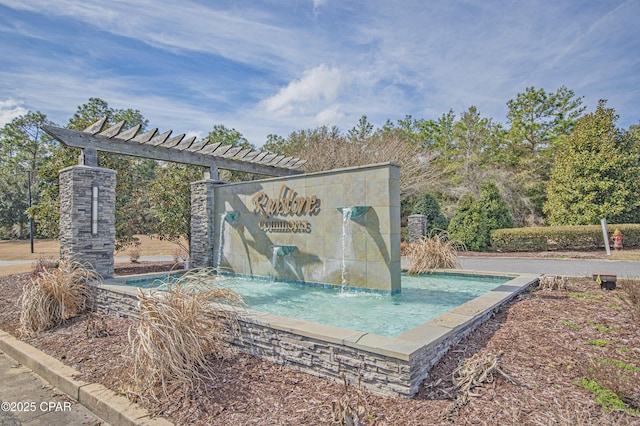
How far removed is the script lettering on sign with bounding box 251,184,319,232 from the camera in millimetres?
7996

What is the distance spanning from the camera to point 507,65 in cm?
1340

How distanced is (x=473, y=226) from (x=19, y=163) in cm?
4203

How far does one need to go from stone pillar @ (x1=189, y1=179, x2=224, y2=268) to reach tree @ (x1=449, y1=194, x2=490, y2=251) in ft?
34.6

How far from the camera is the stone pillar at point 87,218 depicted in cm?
741

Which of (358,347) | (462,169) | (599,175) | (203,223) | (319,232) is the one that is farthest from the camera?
(462,169)

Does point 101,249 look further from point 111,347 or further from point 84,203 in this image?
point 111,347

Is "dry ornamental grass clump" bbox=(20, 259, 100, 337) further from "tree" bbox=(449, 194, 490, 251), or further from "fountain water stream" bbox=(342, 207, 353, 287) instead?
"tree" bbox=(449, 194, 490, 251)

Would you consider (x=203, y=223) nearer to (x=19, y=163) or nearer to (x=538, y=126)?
(x=538, y=126)

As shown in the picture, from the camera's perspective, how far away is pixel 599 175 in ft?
50.4

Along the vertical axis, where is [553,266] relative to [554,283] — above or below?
below

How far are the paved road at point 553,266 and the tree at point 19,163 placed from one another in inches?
1299

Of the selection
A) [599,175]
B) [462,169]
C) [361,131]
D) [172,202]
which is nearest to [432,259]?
[172,202]

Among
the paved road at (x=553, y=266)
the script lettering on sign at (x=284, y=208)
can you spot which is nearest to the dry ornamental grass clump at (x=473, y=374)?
the script lettering on sign at (x=284, y=208)

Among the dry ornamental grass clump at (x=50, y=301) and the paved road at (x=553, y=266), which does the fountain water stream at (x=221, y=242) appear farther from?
the paved road at (x=553, y=266)
